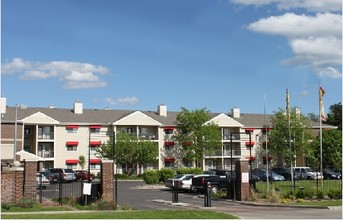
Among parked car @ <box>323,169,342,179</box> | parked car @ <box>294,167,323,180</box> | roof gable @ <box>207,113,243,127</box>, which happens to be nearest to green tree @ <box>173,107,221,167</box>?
roof gable @ <box>207,113,243,127</box>

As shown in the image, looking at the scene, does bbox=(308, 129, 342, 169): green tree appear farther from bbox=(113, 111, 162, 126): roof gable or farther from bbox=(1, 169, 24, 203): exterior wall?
bbox=(1, 169, 24, 203): exterior wall

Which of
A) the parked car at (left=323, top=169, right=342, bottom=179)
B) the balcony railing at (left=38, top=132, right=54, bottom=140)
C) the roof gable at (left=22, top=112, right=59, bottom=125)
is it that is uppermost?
the roof gable at (left=22, top=112, right=59, bottom=125)

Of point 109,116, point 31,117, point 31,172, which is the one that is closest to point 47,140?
point 31,117

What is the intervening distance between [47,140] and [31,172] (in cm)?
4001

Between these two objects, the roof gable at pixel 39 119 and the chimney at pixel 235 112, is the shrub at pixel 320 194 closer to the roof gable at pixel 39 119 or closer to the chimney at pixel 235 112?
the roof gable at pixel 39 119

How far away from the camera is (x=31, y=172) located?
23.9m

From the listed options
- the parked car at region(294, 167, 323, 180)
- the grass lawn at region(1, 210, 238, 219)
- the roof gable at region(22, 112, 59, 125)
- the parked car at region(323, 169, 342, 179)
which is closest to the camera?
the grass lawn at region(1, 210, 238, 219)

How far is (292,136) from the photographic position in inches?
2566

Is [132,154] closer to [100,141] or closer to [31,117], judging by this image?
[100,141]

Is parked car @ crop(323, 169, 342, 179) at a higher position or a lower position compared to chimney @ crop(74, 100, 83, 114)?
lower

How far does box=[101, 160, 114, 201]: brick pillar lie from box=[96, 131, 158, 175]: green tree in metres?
35.3

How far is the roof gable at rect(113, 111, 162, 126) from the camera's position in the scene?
6556cm

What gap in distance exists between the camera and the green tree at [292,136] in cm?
6475

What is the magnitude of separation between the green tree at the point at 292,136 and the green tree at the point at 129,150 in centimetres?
1740
